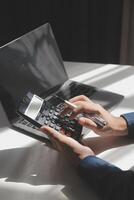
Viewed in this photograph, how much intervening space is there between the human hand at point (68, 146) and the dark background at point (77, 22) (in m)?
1.20

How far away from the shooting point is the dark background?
191 centimetres

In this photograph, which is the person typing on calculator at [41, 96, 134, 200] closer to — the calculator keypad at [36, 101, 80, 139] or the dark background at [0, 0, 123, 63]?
the calculator keypad at [36, 101, 80, 139]

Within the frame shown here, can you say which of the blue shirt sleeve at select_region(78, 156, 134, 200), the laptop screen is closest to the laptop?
the laptop screen

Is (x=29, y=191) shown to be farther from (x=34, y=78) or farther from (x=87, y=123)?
(x=34, y=78)

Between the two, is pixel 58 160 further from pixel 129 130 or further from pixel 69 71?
pixel 69 71

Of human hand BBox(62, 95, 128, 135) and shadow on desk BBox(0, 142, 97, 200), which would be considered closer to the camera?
shadow on desk BBox(0, 142, 97, 200)

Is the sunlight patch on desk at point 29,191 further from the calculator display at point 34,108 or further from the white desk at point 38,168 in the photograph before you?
the calculator display at point 34,108

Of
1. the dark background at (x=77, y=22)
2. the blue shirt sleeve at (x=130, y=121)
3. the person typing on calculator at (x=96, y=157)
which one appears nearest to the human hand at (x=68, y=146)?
the person typing on calculator at (x=96, y=157)

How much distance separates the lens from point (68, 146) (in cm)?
83

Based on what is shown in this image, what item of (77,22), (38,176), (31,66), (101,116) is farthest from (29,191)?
(77,22)

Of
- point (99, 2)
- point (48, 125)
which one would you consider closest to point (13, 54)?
point (48, 125)

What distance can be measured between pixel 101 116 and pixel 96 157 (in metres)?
0.18

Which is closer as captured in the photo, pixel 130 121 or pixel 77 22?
pixel 130 121

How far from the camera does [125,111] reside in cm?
105
